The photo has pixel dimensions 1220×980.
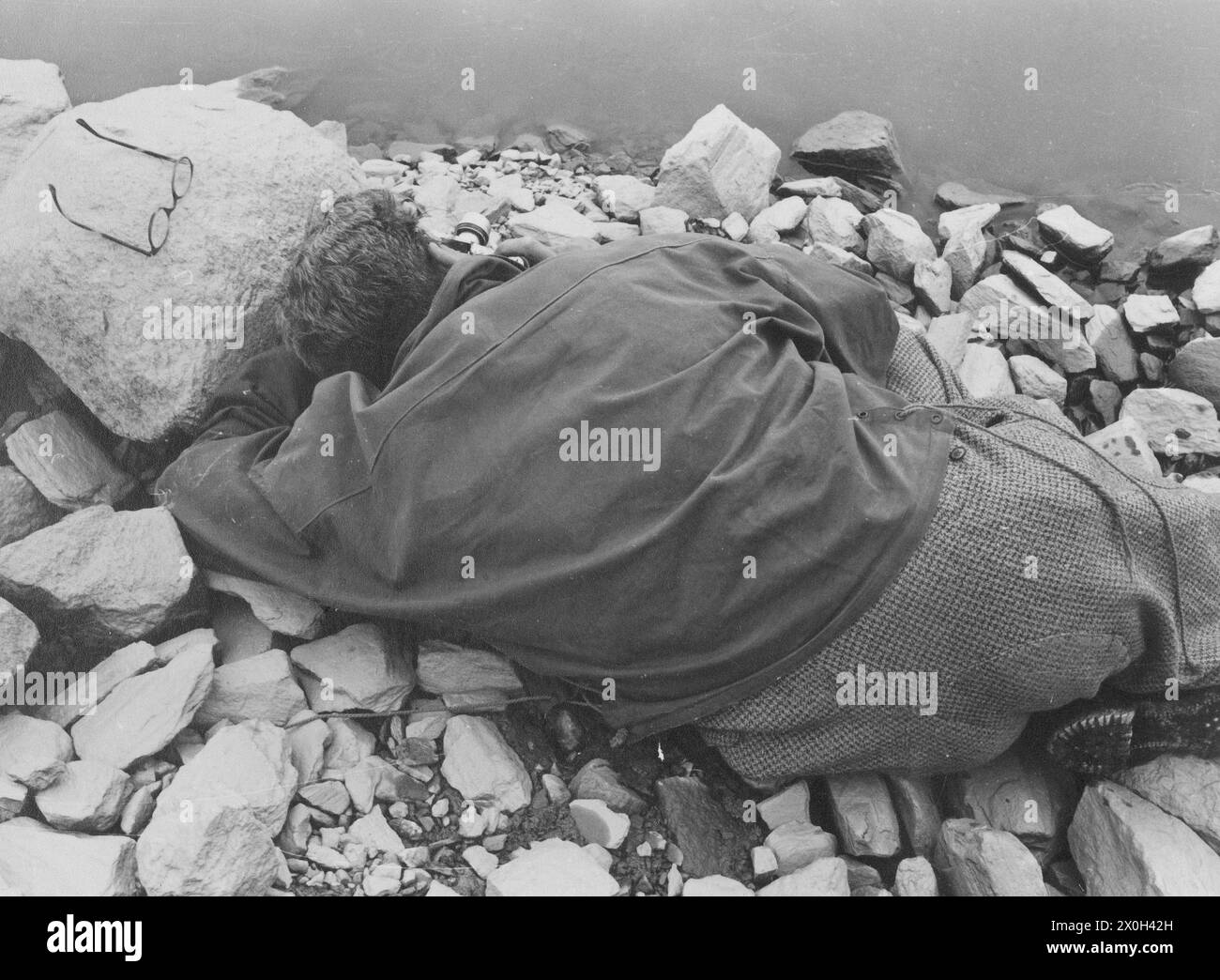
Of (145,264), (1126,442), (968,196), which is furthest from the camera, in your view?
(968,196)

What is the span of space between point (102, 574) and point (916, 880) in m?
1.90

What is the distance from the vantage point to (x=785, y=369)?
7.36 feet

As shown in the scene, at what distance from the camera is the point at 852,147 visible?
431 cm

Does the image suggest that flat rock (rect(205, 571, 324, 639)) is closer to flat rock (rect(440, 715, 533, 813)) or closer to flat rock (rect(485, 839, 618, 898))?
flat rock (rect(440, 715, 533, 813))

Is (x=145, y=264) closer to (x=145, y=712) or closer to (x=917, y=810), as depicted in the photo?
(x=145, y=712)

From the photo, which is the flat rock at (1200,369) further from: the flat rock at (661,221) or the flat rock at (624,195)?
the flat rock at (624,195)

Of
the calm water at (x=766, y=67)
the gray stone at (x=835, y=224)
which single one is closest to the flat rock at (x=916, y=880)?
the gray stone at (x=835, y=224)

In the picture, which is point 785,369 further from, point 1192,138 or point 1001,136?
point 1192,138

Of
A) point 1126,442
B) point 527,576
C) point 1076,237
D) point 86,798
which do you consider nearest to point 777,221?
point 1076,237

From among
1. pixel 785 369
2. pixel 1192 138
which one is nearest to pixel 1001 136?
pixel 1192 138

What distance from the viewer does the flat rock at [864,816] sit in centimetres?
234

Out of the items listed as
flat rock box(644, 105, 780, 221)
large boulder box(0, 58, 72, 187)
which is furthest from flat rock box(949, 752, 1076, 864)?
large boulder box(0, 58, 72, 187)

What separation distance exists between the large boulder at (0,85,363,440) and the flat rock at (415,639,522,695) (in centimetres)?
88

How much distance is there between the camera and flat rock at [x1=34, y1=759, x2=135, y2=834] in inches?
84.8
